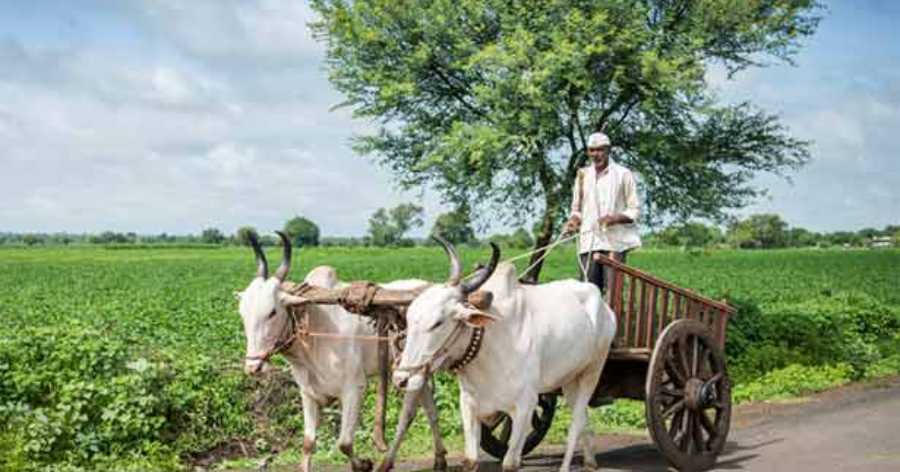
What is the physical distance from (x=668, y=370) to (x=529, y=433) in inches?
58.2

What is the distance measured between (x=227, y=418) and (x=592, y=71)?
348 inches

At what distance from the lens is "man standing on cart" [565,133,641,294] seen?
30.9 ft

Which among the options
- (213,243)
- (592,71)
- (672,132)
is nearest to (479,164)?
(592,71)

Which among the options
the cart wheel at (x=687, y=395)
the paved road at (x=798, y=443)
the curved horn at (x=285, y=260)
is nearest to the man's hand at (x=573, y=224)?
the cart wheel at (x=687, y=395)

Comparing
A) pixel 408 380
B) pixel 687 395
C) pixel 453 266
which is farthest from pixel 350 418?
pixel 687 395

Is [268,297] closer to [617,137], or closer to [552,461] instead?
[552,461]

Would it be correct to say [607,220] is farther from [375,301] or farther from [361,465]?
[361,465]

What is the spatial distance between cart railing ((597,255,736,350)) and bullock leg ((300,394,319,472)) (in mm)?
2679

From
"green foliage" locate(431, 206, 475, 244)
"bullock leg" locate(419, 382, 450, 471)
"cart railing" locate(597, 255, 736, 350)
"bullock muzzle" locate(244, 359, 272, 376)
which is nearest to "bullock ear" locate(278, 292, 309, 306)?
"bullock muzzle" locate(244, 359, 272, 376)

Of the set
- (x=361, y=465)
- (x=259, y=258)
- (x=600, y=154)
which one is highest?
(x=600, y=154)

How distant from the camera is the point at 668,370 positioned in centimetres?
880

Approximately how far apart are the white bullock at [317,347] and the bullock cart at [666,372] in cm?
26

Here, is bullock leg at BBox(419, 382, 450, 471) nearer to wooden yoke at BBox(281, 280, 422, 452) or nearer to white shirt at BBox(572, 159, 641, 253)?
wooden yoke at BBox(281, 280, 422, 452)

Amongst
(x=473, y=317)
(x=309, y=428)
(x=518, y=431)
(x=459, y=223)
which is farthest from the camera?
(x=459, y=223)
